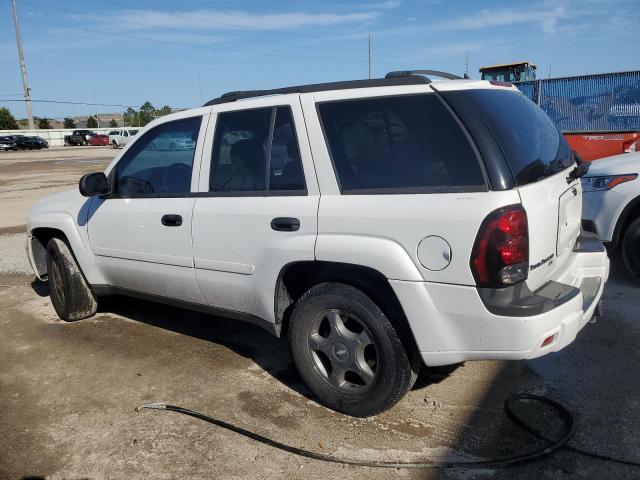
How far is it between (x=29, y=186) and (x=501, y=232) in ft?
61.2

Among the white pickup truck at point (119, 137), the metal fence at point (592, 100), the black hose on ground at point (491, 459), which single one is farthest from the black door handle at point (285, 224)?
the white pickup truck at point (119, 137)

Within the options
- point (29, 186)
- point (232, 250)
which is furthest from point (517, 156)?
point (29, 186)

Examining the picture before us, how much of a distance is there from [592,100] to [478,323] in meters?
12.3

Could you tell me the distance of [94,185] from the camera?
4281 mm

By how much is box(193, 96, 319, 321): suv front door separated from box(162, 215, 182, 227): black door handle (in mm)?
162

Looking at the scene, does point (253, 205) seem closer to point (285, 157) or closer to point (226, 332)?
point (285, 157)

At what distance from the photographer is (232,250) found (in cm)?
358

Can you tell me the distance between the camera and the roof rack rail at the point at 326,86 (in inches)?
121

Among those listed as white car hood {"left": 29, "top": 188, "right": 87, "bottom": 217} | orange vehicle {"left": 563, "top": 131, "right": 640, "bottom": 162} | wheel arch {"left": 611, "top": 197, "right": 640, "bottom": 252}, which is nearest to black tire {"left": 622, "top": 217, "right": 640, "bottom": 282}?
wheel arch {"left": 611, "top": 197, "right": 640, "bottom": 252}

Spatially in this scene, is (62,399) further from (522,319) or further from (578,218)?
(578,218)

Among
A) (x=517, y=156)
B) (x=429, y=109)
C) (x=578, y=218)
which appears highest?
(x=429, y=109)

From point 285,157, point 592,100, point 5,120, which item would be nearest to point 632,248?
point 285,157

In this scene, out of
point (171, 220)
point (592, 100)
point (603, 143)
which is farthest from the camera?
point (592, 100)

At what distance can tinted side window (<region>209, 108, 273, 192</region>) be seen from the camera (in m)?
3.56
